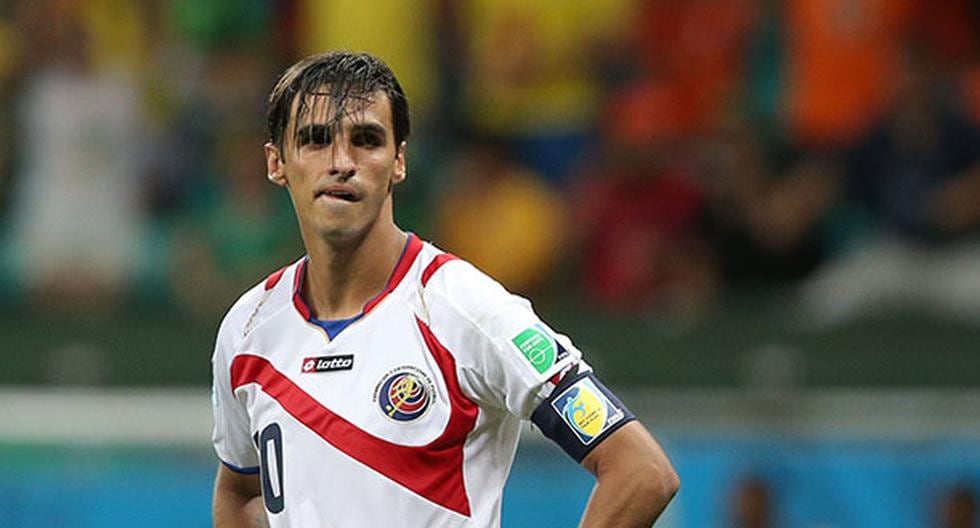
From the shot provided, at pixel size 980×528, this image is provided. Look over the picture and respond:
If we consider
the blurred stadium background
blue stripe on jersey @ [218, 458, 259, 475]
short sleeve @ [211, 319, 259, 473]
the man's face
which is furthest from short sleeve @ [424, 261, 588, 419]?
the blurred stadium background

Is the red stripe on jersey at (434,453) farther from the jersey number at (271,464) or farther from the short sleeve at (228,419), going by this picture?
the short sleeve at (228,419)

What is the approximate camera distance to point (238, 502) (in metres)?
4.47

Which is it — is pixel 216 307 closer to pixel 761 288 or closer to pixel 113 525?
pixel 113 525

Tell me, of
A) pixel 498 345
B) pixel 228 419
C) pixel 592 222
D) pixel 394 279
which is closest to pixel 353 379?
pixel 394 279

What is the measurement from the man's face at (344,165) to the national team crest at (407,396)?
0.31 meters

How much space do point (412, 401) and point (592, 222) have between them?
17.5 feet

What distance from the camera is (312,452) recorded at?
13.2ft

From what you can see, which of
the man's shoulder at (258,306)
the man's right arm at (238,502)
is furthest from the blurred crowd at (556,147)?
the man's shoulder at (258,306)

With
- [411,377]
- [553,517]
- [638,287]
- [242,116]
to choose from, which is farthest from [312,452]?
[242,116]

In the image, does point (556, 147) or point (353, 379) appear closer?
point (353, 379)

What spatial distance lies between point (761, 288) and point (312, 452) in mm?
5234

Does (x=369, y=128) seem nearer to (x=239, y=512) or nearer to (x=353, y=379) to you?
(x=353, y=379)

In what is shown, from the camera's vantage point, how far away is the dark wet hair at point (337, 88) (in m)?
3.98

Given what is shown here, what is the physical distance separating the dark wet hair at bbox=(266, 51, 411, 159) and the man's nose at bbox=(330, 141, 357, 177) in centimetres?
5
